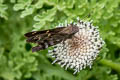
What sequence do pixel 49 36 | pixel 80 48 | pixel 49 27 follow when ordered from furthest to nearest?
1. pixel 49 27
2. pixel 80 48
3. pixel 49 36

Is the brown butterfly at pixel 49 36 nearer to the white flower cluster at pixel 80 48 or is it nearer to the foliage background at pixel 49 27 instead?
the white flower cluster at pixel 80 48

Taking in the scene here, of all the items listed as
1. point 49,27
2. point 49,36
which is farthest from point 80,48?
point 49,27

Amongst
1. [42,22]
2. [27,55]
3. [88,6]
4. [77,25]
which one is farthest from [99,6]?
[27,55]

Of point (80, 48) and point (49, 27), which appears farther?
point (49, 27)

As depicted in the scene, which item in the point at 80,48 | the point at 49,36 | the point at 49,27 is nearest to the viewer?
the point at 49,36

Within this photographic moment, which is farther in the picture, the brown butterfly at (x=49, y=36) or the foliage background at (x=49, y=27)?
the foliage background at (x=49, y=27)

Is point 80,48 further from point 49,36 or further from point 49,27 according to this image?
point 49,27

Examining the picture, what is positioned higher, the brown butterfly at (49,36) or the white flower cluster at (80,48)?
the brown butterfly at (49,36)

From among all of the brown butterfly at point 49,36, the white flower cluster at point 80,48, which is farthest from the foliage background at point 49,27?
the brown butterfly at point 49,36
